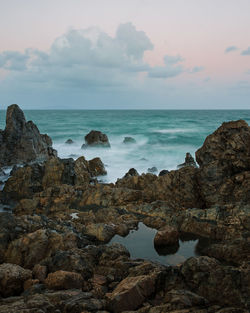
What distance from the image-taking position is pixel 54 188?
Answer: 11.7 meters

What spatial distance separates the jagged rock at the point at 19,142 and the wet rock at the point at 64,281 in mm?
15923

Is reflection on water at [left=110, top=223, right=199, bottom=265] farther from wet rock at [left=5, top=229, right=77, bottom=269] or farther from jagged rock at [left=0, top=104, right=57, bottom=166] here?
jagged rock at [left=0, top=104, right=57, bottom=166]

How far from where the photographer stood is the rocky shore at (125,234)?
4461mm

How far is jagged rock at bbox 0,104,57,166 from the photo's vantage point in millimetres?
20031

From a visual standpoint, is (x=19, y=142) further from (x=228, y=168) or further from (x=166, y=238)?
(x=166, y=238)

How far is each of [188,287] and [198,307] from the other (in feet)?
2.56

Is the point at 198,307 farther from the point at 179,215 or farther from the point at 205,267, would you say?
the point at 179,215

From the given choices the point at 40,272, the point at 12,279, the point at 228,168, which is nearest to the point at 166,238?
the point at 40,272

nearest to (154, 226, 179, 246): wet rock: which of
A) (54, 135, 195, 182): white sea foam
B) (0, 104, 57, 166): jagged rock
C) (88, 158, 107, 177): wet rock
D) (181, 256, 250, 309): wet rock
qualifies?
(181, 256, 250, 309): wet rock

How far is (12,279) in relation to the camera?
16.9 ft

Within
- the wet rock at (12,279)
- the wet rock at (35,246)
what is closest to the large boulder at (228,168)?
the wet rock at (35,246)

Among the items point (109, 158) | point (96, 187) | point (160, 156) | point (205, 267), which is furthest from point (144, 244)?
point (160, 156)

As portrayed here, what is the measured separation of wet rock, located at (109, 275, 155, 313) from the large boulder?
5531mm

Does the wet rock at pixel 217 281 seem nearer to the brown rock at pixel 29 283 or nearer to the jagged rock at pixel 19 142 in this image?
the brown rock at pixel 29 283
